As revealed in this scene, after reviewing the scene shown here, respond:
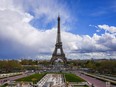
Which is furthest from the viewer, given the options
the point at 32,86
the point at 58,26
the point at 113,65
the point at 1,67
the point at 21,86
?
the point at 58,26

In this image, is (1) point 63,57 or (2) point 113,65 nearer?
(2) point 113,65

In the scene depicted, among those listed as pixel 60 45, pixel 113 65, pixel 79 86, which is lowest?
pixel 79 86

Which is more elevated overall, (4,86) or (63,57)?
(63,57)

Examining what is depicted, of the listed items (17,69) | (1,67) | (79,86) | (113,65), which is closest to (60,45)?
(17,69)

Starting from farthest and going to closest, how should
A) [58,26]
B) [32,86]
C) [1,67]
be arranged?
[58,26] → [1,67] → [32,86]

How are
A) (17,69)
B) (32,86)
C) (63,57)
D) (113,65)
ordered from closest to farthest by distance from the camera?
1. (32,86)
2. (113,65)
3. (17,69)
4. (63,57)

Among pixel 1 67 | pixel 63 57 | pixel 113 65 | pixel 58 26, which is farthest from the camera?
pixel 63 57

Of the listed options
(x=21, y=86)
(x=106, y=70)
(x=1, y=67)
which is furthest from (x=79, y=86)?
(x=1, y=67)

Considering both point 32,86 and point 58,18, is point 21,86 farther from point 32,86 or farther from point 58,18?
point 58,18

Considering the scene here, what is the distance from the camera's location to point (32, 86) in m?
25.5

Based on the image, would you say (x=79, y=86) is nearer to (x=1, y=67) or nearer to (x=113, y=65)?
(x=113, y=65)

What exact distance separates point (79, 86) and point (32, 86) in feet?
16.1

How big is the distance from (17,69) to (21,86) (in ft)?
151

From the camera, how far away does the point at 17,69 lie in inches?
2677
